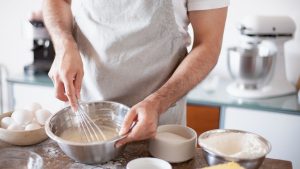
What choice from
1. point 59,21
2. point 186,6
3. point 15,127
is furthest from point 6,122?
point 186,6

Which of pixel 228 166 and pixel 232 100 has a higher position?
pixel 228 166

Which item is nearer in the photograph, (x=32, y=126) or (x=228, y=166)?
(x=228, y=166)

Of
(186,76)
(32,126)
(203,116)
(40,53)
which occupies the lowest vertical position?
(203,116)

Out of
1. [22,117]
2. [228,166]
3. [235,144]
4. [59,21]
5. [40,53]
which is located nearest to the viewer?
[228,166]

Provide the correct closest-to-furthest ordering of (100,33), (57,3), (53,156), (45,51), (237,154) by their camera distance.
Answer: (237,154), (53,156), (100,33), (57,3), (45,51)

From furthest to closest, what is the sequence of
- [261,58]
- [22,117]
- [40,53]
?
[40,53] < [261,58] < [22,117]

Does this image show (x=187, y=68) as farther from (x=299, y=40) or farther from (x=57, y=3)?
(x=299, y=40)

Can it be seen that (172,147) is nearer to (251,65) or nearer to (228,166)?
(228,166)

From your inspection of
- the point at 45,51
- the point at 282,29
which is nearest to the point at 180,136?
the point at 282,29

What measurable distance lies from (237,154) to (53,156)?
38 centimetres

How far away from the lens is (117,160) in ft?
2.52

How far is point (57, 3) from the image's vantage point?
1.00 m

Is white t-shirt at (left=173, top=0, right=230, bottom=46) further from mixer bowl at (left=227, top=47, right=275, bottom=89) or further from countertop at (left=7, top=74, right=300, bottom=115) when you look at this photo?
mixer bowl at (left=227, top=47, right=275, bottom=89)

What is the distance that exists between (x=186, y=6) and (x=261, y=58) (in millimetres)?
849
